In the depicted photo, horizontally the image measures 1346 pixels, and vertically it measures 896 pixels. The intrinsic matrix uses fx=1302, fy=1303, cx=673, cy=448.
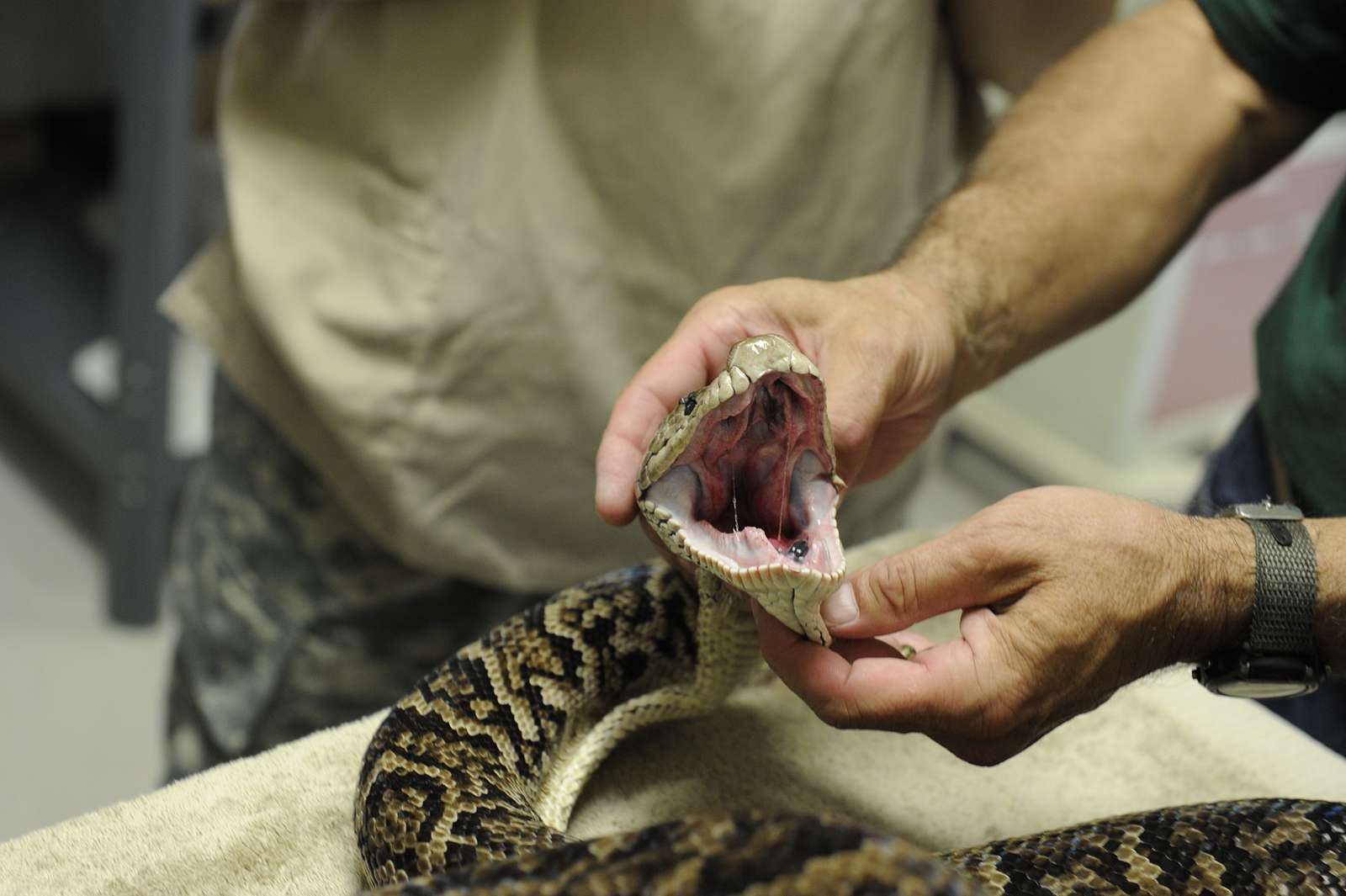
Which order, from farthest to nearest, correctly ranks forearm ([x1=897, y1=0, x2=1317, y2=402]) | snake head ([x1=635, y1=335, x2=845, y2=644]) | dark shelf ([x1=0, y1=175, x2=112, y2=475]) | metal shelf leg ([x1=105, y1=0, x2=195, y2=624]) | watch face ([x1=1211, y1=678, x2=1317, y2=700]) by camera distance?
dark shelf ([x1=0, y1=175, x2=112, y2=475]) → metal shelf leg ([x1=105, y1=0, x2=195, y2=624]) → forearm ([x1=897, y1=0, x2=1317, y2=402]) → watch face ([x1=1211, y1=678, x2=1317, y2=700]) → snake head ([x1=635, y1=335, x2=845, y2=644])

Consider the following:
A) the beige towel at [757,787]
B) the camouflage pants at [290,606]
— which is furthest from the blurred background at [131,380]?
the beige towel at [757,787]

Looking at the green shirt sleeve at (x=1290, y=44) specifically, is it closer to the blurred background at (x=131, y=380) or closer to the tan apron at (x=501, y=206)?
the tan apron at (x=501, y=206)

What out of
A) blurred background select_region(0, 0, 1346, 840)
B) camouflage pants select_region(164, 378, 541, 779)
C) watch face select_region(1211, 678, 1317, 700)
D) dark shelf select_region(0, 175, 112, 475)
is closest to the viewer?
watch face select_region(1211, 678, 1317, 700)

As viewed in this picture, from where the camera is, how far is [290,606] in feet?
5.62

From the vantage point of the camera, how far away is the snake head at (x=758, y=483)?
100 cm

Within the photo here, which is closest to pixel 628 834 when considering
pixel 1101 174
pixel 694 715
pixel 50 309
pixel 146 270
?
pixel 694 715

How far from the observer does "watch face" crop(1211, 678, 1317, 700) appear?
1.12m

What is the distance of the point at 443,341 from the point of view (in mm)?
1590

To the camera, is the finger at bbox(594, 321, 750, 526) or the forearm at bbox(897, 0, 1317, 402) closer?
the finger at bbox(594, 321, 750, 526)

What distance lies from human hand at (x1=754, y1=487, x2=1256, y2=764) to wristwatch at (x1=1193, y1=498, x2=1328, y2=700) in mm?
16

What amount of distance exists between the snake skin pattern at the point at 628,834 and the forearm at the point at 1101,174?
0.48 m

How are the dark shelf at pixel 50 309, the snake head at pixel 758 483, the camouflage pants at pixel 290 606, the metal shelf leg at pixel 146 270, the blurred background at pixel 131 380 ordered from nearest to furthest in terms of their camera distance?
the snake head at pixel 758 483 → the camouflage pants at pixel 290 606 → the metal shelf leg at pixel 146 270 → the blurred background at pixel 131 380 → the dark shelf at pixel 50 309

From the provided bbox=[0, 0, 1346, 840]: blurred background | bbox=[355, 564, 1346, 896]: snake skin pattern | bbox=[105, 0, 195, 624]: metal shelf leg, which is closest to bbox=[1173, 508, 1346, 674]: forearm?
bbox=[355, 564, 1346, 896]: snake skin pattern

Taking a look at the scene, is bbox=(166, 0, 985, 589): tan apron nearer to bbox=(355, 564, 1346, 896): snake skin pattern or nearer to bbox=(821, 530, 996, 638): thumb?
bbox=(355, 564, 1346, 896): snake skin pattern
